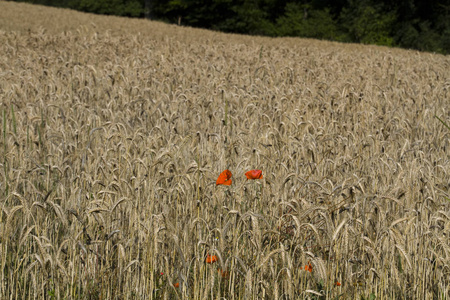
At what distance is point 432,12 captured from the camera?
3059 centimetres

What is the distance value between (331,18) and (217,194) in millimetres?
32017

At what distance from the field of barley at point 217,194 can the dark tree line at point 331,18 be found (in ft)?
74.3

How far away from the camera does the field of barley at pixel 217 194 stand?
2373 mm

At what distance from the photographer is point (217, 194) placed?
303 centimetres

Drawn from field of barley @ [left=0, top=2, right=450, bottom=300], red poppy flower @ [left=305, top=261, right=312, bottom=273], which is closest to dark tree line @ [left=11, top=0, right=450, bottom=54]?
field of barley @ [left=0, top=2, right=450, bottom=300]

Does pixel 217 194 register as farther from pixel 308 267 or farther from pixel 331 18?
pixel 331 18

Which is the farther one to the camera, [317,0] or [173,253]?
[317,0]

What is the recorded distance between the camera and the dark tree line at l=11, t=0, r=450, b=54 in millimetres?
29375

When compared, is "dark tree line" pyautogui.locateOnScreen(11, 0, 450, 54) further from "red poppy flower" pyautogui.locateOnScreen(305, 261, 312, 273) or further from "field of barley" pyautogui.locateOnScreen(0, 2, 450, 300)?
"red poppy flower" pyautogui.locateOnScreen(305, 261, 312, 273)

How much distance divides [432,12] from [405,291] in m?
31.7

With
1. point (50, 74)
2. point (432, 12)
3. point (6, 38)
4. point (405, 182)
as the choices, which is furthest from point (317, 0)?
point (405, 182)

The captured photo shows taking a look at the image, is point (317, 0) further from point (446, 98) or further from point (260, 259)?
point (260, 259)

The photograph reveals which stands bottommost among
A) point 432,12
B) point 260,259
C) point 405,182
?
point 260,259

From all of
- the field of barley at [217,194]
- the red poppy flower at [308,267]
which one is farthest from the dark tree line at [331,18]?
the red poppy flower at [308,267]
